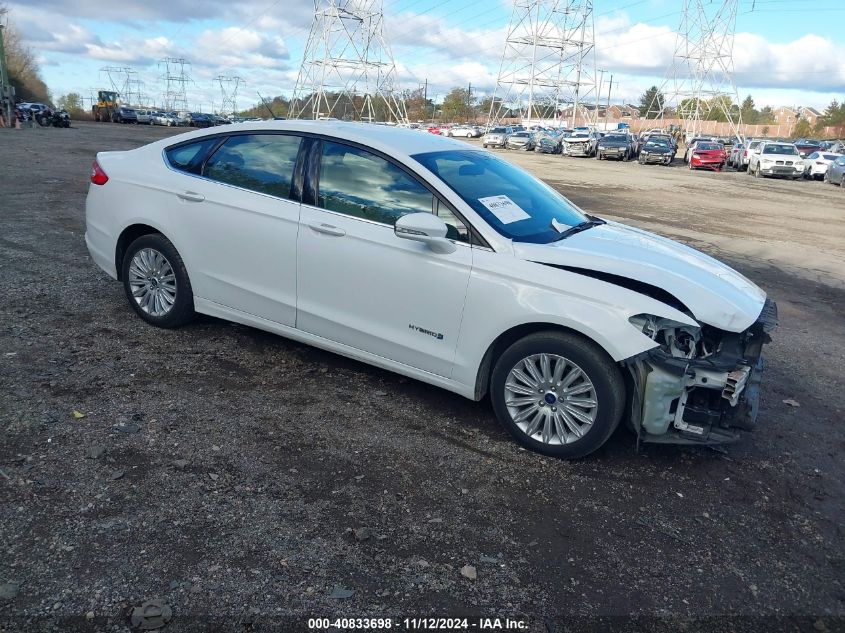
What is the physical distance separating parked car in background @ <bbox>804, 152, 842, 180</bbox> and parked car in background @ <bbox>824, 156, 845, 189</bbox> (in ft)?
3.75

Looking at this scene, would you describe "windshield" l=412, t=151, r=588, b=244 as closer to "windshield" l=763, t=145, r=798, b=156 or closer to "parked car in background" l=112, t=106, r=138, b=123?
"windshield" l=763, t=145, r=798, b=156

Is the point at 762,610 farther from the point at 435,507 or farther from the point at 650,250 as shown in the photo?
the point at 650,250

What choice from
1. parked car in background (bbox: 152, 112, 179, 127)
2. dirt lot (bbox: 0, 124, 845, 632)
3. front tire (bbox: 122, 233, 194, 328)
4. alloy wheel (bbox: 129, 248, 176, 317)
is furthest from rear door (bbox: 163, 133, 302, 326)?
parked car in background (bbox: 152, 112, 179, 127)

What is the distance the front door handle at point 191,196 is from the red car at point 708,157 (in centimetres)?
3733

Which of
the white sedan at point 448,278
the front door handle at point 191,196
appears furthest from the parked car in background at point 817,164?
the front door handle at point 191,196

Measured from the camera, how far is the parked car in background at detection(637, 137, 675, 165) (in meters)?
39.6

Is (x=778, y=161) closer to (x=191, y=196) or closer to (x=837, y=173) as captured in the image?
(x=837, y=173)

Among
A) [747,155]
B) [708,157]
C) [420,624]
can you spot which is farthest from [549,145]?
[420,624]

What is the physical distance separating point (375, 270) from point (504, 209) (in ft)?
3.04

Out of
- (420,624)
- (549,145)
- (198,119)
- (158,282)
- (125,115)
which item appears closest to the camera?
(420,624)

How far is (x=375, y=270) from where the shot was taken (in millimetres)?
4230

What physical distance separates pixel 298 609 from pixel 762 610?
1.95 m

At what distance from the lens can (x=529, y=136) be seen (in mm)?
54875

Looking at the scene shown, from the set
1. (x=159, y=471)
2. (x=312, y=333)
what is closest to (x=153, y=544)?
(x=159, y=471)
